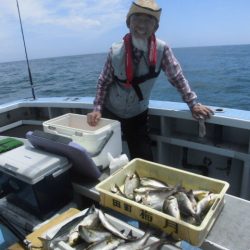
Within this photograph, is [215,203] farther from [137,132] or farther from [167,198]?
[137,132]

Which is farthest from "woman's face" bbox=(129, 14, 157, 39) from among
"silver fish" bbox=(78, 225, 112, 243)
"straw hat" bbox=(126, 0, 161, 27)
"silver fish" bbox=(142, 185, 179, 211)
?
"silver fish" bbox=(78, 225, 112, 243)

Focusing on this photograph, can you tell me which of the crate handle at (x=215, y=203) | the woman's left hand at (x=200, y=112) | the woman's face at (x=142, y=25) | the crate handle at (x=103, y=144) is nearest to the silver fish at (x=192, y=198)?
the crate handle at (x=215, y=203)

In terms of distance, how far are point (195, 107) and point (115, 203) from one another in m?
Answer: 1.42

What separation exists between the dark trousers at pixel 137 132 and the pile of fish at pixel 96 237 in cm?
140

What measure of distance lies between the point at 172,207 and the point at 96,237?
1.69 feet

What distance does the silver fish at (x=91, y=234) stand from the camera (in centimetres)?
172

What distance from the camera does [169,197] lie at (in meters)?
1.90

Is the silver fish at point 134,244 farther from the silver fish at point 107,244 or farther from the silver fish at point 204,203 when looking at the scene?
the silver fish at point 204,203

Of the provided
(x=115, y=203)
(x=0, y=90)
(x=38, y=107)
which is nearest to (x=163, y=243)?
(x=115, y=203)

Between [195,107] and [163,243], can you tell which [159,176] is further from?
[195,107]

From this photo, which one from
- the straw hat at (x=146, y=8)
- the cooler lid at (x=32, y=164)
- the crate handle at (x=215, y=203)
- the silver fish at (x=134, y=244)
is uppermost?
the straw hat at (x=146, y=8)

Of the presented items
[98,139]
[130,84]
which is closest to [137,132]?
[130,84]

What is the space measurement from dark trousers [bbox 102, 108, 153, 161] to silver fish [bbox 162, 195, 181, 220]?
1357 millimetres

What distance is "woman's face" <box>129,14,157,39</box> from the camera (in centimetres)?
267
